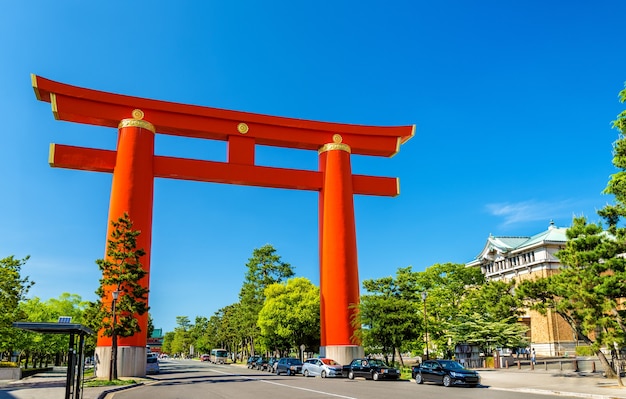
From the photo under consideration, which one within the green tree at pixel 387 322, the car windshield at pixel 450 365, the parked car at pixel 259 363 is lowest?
the parked car at pixel 259 363

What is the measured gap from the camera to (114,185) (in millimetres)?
34781

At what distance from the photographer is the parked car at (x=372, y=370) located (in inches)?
1200

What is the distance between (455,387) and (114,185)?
79.8ft

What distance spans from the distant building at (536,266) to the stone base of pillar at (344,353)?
2888 centimetres

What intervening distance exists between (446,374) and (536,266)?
45.7 metres

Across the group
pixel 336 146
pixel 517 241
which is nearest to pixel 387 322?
pixel 336 146

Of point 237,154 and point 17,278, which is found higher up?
point 237,154

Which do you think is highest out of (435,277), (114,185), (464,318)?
(114,185)

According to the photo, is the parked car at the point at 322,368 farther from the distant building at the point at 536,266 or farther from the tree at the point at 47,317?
the distant building at the point at 536,266

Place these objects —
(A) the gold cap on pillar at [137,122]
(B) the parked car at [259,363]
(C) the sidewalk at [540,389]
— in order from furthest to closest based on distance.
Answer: (B) the parked car at [259,363], (A) the gold cap on pillar at [137,122], (C) the sidewalk at [540,389]

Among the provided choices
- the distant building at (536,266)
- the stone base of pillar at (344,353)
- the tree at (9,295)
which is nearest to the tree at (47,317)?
the tree at (9,295)

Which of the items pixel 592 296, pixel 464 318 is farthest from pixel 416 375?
pixel 464 318

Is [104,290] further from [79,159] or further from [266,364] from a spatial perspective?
[266,364]

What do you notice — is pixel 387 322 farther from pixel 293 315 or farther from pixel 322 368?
pixel 293 315
